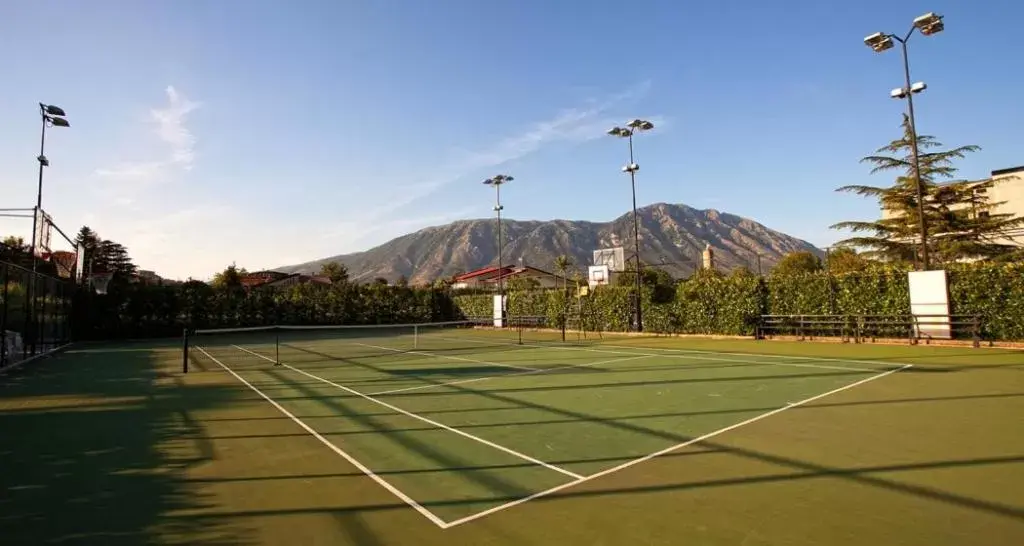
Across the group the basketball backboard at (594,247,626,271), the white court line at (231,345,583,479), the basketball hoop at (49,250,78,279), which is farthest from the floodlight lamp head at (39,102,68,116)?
the basketball backboard at (594,247,626,271)

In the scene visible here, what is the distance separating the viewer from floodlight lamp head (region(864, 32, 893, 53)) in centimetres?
1612

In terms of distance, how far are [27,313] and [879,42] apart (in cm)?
2725

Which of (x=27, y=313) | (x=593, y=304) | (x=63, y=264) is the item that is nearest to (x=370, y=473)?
(x=27, y=313)

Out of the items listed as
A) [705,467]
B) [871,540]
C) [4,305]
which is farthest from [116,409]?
[871,540]

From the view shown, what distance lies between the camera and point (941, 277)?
16.2 metres

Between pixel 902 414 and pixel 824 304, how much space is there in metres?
13.9

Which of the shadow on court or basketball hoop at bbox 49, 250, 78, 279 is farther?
basketball hoop at bbox 49, 250, 78, 279

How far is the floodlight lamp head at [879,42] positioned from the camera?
16.1 meters

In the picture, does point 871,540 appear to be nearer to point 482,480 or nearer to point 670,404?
point 482,480

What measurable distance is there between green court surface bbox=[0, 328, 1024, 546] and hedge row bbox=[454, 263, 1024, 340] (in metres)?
5.40

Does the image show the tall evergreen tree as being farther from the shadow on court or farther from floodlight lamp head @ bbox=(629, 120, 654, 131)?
the shadow on court

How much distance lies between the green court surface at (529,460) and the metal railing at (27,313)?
12.9 feet

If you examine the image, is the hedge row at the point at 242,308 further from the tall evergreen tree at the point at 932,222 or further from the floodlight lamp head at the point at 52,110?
the tall evergreen tree at the point at 932,222

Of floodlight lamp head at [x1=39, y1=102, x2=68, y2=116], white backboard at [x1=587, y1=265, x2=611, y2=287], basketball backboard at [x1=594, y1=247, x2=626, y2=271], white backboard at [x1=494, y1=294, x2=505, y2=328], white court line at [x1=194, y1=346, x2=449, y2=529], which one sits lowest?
white court line at [x1=194, y1=346, x2=449, y2=529]
